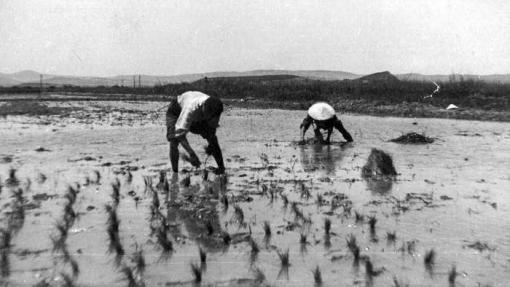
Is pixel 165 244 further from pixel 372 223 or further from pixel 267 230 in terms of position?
pixel 372 223

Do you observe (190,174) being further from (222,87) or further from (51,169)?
(222,87)

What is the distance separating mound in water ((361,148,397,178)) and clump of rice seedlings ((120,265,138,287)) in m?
4.66

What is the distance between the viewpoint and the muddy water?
12.2 ft

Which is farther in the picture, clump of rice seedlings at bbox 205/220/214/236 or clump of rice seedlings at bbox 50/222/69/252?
clump of rice seedlings at bbox 205/220/214/236

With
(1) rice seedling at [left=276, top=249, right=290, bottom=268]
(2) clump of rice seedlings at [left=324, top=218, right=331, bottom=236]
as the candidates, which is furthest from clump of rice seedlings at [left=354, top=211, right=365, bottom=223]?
(1) rice seedling at [left=276, top=249, right=290, bottom=268]

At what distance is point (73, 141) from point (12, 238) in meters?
7.49

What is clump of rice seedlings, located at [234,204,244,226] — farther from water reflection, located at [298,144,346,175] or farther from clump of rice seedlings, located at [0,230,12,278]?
water reflection, located at [298,144,346,175]

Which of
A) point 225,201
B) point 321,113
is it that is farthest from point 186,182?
point 321,113

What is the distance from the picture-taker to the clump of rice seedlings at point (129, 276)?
346cm

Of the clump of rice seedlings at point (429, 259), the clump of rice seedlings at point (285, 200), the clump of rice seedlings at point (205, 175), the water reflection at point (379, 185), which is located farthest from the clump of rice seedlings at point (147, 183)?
the clump of rice seedlings at point (429, 259)

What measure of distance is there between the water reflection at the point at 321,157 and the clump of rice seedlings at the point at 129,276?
470 centimetres

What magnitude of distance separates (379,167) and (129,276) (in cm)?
497

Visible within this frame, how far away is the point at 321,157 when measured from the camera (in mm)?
9516

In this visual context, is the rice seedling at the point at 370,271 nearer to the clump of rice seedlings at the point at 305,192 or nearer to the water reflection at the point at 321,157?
the clump of rice seedlings at the point at 305,192
